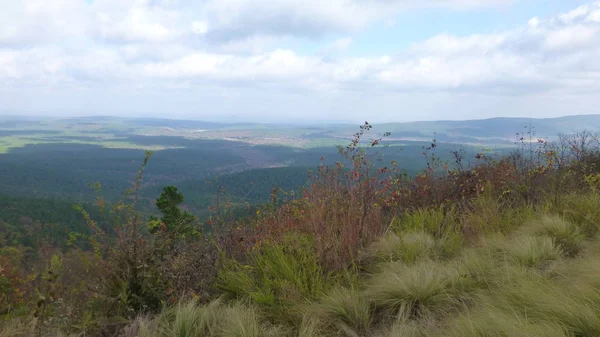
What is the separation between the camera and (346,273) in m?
3.46

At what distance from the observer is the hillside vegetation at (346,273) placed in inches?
102

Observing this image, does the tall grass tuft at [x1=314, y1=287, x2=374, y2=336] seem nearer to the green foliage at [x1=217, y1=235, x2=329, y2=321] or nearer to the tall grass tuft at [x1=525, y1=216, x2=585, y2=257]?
the green foliage at [x1=217, y1=235, x2=329, y2=321]

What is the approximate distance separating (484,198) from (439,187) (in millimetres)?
773

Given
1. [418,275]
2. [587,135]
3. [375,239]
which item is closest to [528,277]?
[418,275]

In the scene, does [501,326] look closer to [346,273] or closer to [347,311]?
[347,311]

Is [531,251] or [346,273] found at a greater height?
[531,251]

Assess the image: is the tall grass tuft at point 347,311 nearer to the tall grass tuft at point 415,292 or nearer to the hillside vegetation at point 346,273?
the hillside vegetation at point 346,273

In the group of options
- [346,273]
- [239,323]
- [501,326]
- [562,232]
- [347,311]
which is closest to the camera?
[501,326]

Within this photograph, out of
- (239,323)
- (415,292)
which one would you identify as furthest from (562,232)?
(239,323)

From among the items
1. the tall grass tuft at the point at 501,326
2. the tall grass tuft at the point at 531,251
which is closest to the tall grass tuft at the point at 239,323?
the tall grass tuft at the point at 501,326

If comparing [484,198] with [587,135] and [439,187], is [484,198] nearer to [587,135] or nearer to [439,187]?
[439,187]

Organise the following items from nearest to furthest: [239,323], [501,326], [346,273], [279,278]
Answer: [501,326] → [239,323] → [279,278] → [346,273]

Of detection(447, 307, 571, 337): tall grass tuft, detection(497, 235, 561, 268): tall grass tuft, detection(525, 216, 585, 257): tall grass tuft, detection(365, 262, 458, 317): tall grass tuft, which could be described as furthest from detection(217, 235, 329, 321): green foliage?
detection(525, 216, 585, 257): tall grass tuft

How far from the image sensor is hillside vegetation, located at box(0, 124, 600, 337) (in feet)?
8.47
